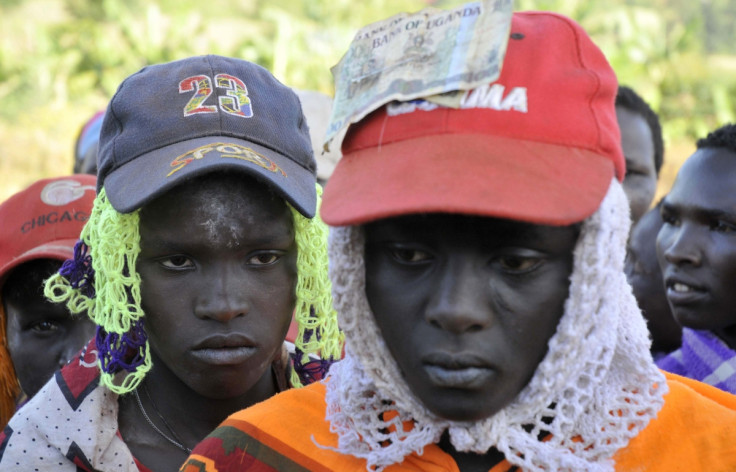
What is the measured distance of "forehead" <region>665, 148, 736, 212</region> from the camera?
117 inches

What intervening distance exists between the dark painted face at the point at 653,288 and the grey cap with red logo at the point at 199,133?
2.07m

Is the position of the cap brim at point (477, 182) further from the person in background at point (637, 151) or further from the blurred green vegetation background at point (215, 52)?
the blurred green vegetation background at point (215, 52)

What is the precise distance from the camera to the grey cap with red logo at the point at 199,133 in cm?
243

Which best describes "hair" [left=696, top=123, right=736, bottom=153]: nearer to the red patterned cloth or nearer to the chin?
the chin

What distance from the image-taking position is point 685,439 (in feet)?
5.67

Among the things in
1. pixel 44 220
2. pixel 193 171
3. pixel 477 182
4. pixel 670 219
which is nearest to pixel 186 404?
pixel 193 171

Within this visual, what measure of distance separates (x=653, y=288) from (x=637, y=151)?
104cm

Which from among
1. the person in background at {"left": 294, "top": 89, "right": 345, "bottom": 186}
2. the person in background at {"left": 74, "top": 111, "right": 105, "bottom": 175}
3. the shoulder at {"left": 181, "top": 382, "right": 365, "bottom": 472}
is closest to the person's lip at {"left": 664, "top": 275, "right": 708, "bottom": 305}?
the shoulder at {"left": 181, "top": 382, "right": 365, "bottom": 472}

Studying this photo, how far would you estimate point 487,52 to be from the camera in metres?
1.61

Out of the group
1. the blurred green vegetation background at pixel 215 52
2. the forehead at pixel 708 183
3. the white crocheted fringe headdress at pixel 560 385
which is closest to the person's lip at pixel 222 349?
the white crocheted fringe headdress at pixel 560 385

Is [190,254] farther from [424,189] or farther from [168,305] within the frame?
[424,189]

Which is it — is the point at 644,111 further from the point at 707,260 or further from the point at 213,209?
the point at 213,209

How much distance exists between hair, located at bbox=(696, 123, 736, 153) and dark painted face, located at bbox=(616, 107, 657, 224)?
1.45 metres

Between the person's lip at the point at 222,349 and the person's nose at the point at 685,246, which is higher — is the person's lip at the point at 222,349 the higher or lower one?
the lower one
